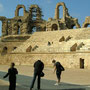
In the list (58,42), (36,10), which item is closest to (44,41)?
(58,42)

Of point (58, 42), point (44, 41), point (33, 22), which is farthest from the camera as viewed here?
point (33, 22)

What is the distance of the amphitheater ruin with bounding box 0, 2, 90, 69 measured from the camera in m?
27.3

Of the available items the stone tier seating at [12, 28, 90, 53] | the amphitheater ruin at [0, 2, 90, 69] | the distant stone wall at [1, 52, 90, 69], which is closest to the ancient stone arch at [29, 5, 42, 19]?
the amphitheater ruin at [0, 2, 90, 69]

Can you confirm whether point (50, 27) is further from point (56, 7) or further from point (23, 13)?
point (23, 13)

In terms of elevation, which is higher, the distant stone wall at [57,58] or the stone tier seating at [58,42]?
the stone tier seating at [58,42]

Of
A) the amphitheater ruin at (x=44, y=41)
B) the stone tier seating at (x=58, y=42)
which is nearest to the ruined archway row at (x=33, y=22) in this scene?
the amphitheater ruin at (x=44, y=41)

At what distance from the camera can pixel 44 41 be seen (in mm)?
35188

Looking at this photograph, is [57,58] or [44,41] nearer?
[57,58]

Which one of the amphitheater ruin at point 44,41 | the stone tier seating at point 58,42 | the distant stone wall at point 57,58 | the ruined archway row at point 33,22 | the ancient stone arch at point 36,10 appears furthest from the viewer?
the ancient stone arch at point 36,10

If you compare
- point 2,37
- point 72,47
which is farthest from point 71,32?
point 2,37

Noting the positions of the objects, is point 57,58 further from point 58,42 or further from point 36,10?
point 36,10

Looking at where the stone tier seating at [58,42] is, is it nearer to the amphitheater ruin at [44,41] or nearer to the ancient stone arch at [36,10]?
the amphitheater ruin at [44,41]

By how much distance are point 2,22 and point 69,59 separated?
23.7m

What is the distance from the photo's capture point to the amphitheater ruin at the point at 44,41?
2732 centimetres
